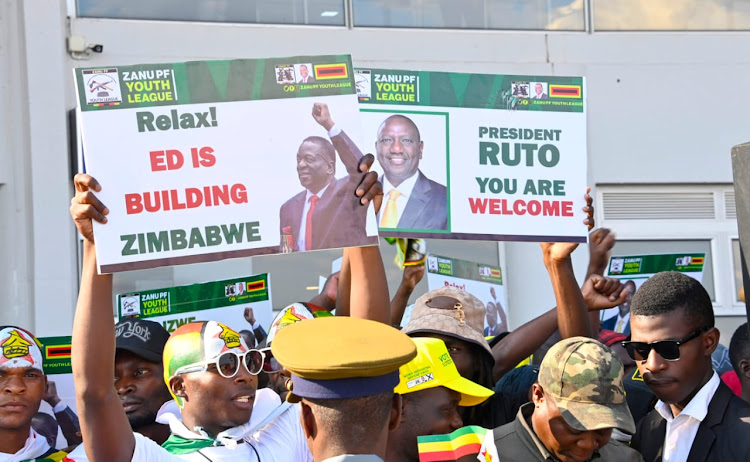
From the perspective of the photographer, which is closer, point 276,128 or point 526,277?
point 276,128

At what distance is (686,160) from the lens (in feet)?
31.4

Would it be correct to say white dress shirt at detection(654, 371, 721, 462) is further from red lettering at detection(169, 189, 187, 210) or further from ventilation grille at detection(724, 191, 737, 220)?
ventilation grille at detection(724, 191, 737, 220)

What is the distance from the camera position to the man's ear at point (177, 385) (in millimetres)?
3848

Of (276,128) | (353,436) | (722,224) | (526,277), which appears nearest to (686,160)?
(722,224)

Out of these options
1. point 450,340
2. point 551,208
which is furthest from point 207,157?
point 551,208

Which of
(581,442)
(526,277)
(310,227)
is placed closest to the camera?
(581,442)

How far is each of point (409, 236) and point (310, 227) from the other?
94 centimetres

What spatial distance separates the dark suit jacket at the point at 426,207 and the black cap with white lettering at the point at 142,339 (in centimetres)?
117

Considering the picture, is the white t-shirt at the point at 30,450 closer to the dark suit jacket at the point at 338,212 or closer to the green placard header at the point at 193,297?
the green placard header at the point at 193,297

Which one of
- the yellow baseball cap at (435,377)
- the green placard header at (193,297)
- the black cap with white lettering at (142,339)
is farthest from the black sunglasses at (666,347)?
the green placard header at (193,297)

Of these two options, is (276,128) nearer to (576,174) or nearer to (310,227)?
(310,227)

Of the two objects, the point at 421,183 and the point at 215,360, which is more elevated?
the point at 421,183

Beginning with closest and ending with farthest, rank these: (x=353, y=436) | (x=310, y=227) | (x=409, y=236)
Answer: (x=353, y=436), (x=310, y=227), (x=409, y=236)

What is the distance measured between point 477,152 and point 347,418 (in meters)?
2.41
